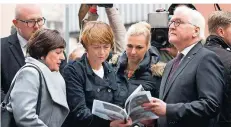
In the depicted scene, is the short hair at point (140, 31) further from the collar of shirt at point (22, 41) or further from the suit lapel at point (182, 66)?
the collar of shirt at point (22, 41)

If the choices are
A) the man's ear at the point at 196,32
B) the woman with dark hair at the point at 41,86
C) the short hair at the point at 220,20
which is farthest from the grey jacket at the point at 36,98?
the short hair at the point at 220,20

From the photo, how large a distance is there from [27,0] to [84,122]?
872mm

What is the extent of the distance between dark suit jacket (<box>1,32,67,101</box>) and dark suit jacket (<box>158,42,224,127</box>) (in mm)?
694

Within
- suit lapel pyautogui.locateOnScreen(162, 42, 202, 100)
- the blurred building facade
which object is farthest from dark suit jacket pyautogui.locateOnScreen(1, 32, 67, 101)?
suit lapel pyautogui.locateOnScreen(162, 42, 202, 100)

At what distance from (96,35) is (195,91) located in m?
0.64

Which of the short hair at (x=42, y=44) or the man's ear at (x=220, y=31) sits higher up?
the short hair at (x=42, y=44)

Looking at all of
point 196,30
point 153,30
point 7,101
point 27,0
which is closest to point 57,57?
point 7,101

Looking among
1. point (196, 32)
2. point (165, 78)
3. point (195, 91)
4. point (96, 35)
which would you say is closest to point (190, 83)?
point (195, 91)

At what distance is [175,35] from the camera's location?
317 centimetres

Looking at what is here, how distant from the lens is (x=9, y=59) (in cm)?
321

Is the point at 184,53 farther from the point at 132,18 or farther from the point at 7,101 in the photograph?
the point at 132,18

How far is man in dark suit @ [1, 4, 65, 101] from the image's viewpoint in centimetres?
322

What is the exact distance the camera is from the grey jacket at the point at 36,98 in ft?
8.99

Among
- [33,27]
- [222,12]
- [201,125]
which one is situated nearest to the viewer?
[201,125]
